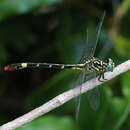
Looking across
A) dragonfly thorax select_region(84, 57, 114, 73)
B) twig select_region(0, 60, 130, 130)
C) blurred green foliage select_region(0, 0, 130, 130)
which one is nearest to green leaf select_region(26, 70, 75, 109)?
blurred green foliage select_region(0, 0, 130, 130)

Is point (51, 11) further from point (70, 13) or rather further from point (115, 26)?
point (115, 26)

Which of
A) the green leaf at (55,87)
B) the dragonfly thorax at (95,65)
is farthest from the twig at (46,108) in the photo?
the green leaf at (55,87)

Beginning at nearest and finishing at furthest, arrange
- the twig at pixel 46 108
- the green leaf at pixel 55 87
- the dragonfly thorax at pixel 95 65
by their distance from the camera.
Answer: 1. the twig at pixel 46 108
2. the dragonfly thorax at pixel 95 65
3. the green leaf at pixel 55 87

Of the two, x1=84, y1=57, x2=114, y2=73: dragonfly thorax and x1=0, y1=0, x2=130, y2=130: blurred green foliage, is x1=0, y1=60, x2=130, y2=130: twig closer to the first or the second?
x1=84, y1=57, x2=114, y2=73: dragonfly thorax

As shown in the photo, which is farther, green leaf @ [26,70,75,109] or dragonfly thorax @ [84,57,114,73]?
green leaf @ [26,70,75,109]

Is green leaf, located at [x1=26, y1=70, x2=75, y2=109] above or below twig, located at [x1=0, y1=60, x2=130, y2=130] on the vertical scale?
below

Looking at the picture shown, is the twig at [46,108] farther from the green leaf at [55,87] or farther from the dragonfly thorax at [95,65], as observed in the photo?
the green leaf at [55,87]

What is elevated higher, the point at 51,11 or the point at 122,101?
the point at 51,11

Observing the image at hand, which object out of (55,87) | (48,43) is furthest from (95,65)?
(48,43)

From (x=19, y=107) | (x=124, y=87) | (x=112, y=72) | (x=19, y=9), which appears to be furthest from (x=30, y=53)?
(x=112, y=72)
